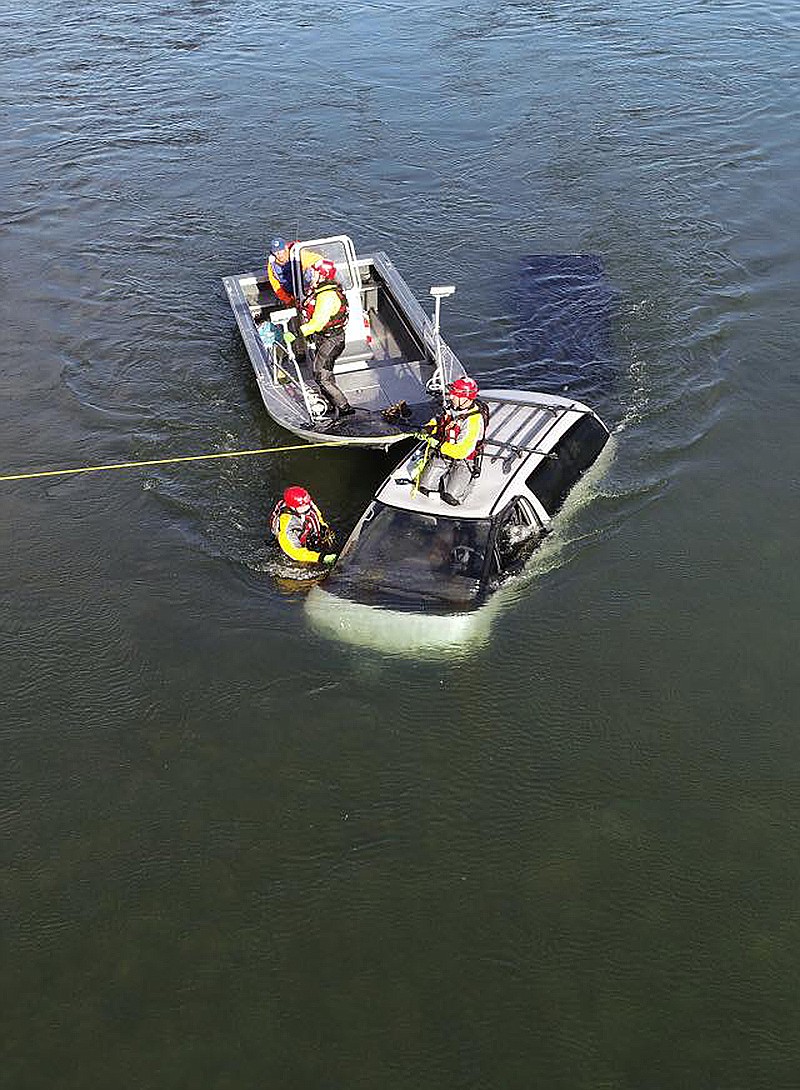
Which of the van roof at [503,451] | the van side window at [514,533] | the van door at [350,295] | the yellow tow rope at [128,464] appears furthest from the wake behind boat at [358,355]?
the van side window at [514,533]

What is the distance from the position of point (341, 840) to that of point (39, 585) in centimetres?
503

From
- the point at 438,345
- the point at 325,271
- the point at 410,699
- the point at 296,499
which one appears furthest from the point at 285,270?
the point at 410,699

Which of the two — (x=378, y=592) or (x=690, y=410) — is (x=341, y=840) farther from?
(x=690, y=410)

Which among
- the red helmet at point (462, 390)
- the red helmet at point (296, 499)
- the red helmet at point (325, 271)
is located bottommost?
the red helmet at point (296, 499)

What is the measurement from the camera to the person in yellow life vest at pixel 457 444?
10.2 meters

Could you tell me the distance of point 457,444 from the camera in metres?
10.2

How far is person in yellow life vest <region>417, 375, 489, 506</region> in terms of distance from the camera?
10.2m

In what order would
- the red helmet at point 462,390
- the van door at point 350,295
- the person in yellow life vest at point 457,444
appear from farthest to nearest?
the van door at point 350,295 → the red helmet at point 462,390 → the person in yellow life vest at point 457,444

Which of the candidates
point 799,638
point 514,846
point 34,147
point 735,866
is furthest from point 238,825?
point 34,147

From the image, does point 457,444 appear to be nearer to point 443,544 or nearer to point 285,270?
point 443,544

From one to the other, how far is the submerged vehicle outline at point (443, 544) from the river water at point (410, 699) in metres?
0.36

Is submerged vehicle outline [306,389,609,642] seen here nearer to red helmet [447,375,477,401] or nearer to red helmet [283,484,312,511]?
red helmet [283,484,312,511]

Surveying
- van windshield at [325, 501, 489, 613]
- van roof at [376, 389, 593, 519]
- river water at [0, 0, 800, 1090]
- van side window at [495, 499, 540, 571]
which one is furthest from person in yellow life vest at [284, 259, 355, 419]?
van side window at [495, 499, 540, 571]

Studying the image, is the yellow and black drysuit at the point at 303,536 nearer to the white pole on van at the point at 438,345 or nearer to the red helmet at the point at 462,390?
the red helmet at the point at 462,390
